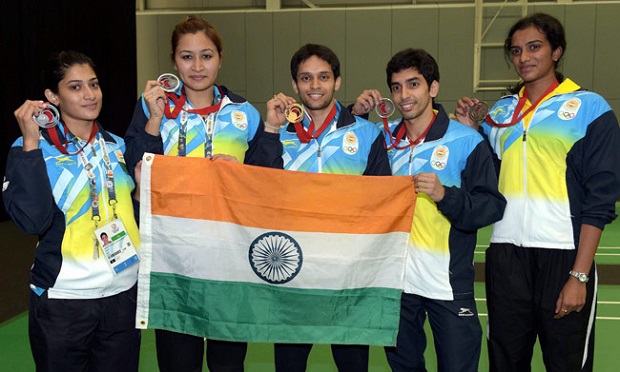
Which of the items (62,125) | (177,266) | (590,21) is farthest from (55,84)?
(590,21)

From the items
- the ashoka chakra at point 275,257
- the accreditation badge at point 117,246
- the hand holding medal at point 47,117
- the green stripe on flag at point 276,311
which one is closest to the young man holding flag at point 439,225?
the green stripe on flag at point 276,311

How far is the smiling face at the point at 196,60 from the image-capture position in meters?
3.04

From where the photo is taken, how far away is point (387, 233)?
3031 millimetres

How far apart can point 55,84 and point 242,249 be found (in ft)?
3.81

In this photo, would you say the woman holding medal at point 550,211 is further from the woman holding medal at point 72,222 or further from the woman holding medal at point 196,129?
the woman holding medal at point 72,222

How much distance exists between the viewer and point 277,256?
3.00 m

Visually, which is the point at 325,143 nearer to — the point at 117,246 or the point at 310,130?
the point at 310,130

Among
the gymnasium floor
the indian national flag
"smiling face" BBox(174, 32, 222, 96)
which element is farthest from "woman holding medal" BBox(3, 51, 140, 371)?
the gymnasium floor

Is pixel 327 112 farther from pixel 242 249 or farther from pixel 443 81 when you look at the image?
pixel 443 81

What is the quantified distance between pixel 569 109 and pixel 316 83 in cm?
125

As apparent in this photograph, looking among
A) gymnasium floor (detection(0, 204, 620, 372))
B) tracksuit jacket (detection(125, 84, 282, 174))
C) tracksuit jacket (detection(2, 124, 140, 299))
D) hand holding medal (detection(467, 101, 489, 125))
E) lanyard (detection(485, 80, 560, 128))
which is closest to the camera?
tracksuit jacket (detection(2, 124, 140, 299))

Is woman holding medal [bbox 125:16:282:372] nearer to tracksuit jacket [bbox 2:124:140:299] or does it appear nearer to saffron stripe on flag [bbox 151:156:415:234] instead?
saffron stripe on flag [bbox 151:156:415:234]

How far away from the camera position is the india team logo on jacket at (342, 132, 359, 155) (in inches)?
126

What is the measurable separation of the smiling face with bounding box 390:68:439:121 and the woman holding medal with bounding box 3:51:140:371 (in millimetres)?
1422
